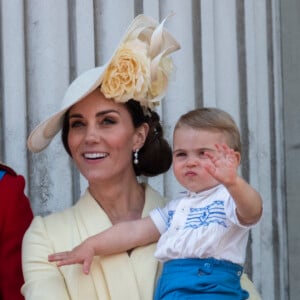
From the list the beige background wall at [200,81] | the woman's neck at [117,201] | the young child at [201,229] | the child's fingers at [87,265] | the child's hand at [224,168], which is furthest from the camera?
the beige background wall at [200,81]

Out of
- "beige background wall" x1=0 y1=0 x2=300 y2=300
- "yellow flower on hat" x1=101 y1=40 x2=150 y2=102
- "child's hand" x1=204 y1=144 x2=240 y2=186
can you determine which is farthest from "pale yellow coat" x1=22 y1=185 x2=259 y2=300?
"beige background wall" x1=0 y1=0 x2=300 y2=300

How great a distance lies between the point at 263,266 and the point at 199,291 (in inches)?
61.3

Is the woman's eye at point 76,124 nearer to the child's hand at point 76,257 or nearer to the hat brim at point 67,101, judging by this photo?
the hat brim at point 67,101

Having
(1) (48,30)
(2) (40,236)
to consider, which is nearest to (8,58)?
(1) (48,30)

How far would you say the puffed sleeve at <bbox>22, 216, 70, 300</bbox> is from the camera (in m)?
2.70

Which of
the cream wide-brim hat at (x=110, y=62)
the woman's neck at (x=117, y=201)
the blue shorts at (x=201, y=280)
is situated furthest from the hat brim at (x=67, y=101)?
the blue shorts at (x=201, y=280)

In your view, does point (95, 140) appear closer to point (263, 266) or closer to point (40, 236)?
point (40, 236)

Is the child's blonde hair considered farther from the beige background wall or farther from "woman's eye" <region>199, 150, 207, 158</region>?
the beige background wall

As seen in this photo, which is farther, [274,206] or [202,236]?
[274,206]

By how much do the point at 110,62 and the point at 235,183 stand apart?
1.98ft

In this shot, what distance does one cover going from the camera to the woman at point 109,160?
277cm

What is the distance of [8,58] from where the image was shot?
367 centimetres

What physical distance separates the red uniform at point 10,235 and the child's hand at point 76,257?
8.2 inches

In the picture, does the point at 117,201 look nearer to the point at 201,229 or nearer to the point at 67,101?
the point at 67,101
